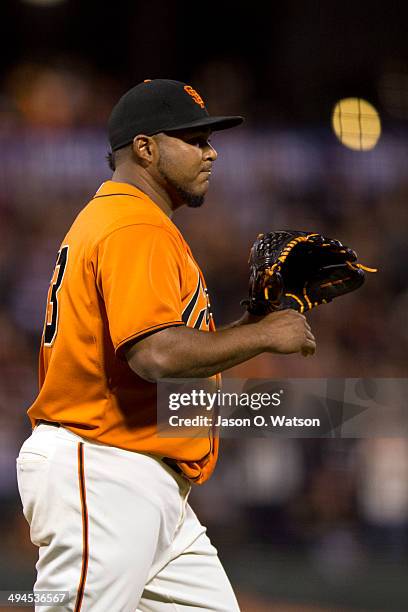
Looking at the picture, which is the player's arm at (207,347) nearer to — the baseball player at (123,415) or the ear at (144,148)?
the baseball player at (123,415)

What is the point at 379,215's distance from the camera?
147 inches

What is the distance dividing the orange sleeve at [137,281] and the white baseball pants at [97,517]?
218 mm

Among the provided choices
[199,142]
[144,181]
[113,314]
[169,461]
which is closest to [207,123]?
[199,142]

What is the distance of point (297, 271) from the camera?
174cm

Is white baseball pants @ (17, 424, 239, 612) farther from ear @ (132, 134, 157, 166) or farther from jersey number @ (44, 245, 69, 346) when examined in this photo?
ear @ (132, 134, 157, 166)

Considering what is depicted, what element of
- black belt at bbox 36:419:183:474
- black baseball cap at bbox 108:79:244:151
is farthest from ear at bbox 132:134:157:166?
black belt at bbox 36:419:183:474

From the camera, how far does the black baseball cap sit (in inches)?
63.7

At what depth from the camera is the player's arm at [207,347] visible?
1.35m

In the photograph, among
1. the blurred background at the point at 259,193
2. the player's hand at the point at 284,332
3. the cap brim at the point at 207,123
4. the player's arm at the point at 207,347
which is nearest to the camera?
the player's arm at the point at 207,347

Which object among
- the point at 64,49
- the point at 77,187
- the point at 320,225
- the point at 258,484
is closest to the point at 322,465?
the point at 258,484

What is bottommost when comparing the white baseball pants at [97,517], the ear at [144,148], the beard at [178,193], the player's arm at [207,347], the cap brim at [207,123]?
the white baseball pants at [97,517]

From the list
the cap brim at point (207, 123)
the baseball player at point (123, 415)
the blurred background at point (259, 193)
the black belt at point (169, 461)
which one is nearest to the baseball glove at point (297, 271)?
the baseball player at point (123, 415)

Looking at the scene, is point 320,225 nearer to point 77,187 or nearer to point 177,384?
point 77,187

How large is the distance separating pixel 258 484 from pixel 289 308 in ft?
6.17
